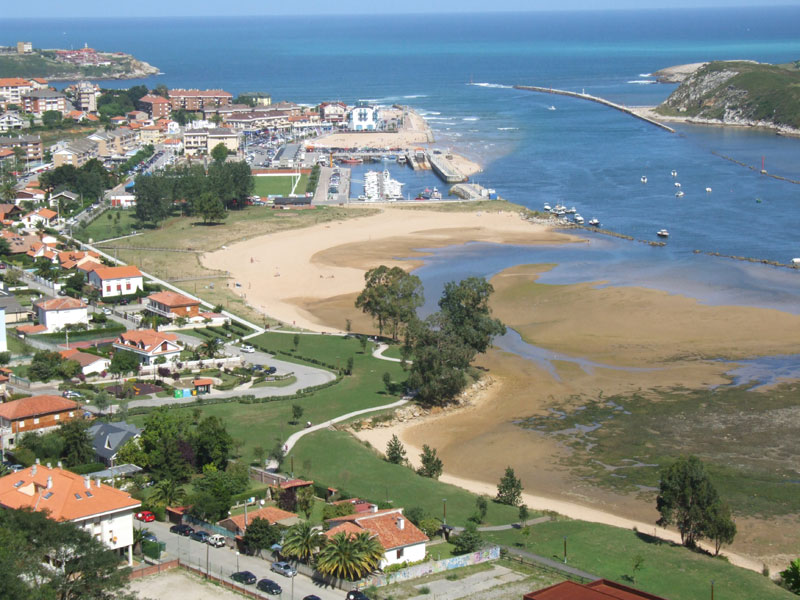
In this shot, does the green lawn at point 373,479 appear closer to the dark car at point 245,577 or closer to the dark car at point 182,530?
the dark car at point 182,530

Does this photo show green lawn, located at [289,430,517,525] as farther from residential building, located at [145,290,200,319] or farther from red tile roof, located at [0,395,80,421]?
residential building, located at [145,290,200,319]

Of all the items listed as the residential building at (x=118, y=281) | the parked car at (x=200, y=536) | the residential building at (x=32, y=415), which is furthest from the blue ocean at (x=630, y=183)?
the parked car at (x=200, y=536)

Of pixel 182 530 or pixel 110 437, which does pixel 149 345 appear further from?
pixel 182 530

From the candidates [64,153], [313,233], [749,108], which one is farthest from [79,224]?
[749,108]

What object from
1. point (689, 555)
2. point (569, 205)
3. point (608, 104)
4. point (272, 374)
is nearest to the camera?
point (689, 555)

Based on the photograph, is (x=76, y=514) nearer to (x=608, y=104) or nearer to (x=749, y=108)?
(x=749, y=108)

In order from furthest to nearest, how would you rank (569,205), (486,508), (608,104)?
1. (608,104)
2. (569,205)
3. (486,508)

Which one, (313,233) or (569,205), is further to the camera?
(569,205)
